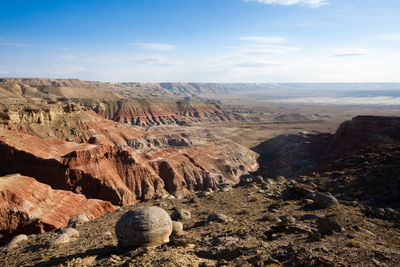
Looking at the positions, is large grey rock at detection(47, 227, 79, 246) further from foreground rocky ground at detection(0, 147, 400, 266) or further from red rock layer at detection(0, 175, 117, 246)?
red rock layer at detection(0, 175, 117, 246)

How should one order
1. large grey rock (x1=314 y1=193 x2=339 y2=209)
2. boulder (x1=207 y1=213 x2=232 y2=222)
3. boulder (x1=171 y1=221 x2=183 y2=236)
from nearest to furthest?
boulder (x1=171 y1=221 x2=183 y2=236), boulder (x1=207 y1=213 x2=232 y2=222), large grey rock (x1=314 y1=193 x2=339 y2=209)

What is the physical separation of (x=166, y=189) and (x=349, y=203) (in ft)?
133

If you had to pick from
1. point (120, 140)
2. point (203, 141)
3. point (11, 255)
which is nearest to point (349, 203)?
point (11, 255)

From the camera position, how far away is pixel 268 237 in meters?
14.9

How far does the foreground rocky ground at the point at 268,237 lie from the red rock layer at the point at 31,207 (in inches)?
419

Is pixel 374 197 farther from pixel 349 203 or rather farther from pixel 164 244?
pixel 164 244

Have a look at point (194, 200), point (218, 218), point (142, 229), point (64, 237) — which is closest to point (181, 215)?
point (218, 218)

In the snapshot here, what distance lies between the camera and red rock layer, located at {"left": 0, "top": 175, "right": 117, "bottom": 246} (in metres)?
27.8

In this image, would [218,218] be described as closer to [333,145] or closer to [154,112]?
[333,145]

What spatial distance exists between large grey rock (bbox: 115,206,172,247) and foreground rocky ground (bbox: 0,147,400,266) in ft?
1.91

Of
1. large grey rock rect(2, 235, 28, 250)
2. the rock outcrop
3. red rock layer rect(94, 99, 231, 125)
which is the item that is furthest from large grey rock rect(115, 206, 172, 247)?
red rock layer rect(94, 99, 231, 125)

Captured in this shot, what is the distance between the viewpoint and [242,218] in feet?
66.4

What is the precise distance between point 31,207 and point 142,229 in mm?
24137

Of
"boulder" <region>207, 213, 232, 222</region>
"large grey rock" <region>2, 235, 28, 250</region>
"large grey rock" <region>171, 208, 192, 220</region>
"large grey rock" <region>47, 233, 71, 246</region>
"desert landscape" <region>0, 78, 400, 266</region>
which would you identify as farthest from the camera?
"large grey rock" <region>171, 208, 192, 220</region>
